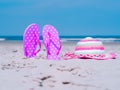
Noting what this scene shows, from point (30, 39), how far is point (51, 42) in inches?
19.7

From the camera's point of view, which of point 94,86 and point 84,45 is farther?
point 84,45

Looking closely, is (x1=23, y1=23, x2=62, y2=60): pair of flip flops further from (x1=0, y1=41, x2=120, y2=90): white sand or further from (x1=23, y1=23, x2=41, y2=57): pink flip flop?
(x1=0, y1=41, x2=120, y2=90): white sand

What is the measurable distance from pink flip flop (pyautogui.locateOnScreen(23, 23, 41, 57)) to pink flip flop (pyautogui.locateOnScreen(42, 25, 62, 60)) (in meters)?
0.34

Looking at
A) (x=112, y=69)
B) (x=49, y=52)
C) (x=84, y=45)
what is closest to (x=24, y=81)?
(x=112, y=69)

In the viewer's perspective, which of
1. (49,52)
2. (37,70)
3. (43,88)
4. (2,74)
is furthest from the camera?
(49,52)

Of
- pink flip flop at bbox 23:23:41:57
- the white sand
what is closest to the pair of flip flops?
pink flip flop at bbox 23:23:41:57

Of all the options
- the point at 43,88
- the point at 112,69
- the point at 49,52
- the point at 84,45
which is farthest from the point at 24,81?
the point at 84,45

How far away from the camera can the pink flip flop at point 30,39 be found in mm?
7223

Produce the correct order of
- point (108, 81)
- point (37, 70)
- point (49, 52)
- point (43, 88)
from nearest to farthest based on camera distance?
point (43, 88)
point (108, 81)
point (37, 70)
point (49, 52)

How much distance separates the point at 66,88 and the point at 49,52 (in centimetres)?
304

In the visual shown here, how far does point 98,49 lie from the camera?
24.1 ft

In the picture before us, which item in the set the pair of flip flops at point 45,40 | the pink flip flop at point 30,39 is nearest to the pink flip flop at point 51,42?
the pair of flip flops at point 45,40

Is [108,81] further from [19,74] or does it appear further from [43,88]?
[19,74]

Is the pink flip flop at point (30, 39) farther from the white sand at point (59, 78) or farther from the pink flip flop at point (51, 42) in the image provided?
the white sand at point (59, 78)
